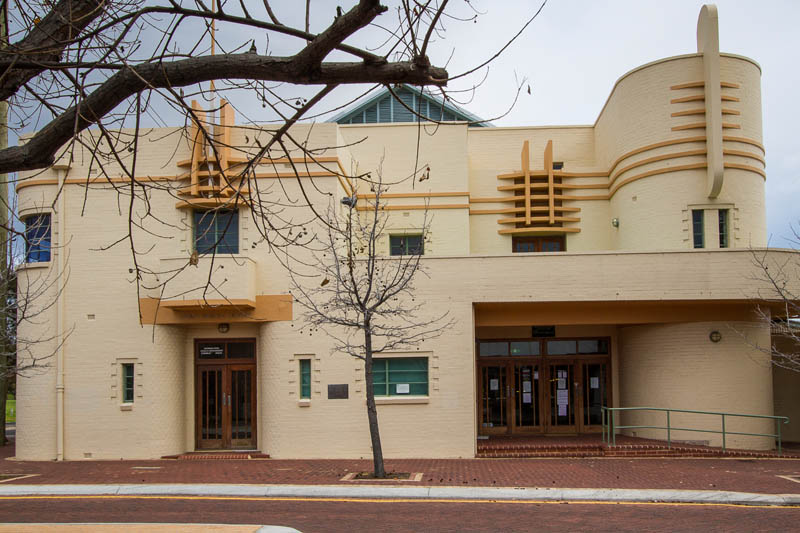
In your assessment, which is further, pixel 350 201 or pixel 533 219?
pixel 533 219

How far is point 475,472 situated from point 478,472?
7 centimetres

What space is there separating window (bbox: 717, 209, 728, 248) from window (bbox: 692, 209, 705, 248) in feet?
→ 1.76

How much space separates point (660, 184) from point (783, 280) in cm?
472

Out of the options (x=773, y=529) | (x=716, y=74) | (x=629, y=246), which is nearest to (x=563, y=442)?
(x=629, y=246)

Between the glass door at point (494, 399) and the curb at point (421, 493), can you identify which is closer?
the curb at point (421, 493)

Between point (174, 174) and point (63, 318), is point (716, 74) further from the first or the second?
point (63, 318)

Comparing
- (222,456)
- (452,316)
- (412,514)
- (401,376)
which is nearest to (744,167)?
(452,316)

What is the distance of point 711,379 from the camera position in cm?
1992

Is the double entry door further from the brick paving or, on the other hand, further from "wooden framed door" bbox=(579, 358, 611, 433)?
the brick paving

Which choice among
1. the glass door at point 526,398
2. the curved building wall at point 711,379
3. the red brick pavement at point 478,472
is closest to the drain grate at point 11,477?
the red brick pavement at point 478,472

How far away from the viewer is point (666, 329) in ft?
67.7

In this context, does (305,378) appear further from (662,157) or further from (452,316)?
(662,157)

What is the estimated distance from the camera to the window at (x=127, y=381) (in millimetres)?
20469

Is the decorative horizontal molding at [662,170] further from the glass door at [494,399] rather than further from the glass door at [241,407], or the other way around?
the glass door at [241,407]
